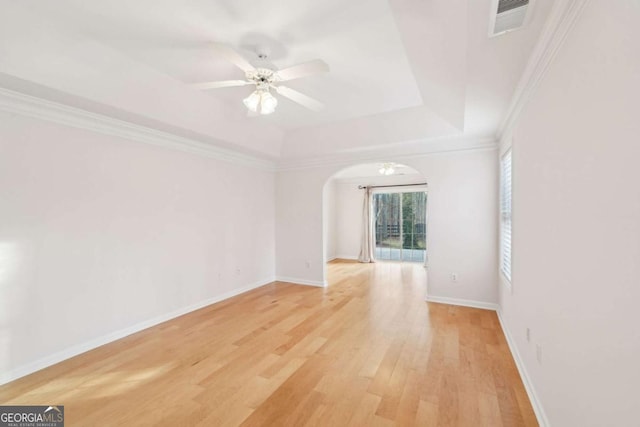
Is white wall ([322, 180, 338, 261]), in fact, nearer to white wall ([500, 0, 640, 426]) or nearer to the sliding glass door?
the sliding glass door

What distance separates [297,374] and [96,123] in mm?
3292

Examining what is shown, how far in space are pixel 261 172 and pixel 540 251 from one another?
4.46 m

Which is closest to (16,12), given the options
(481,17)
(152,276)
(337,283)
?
(152,276)

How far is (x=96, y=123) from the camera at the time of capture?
2.83 metres

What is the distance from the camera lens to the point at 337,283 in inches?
213

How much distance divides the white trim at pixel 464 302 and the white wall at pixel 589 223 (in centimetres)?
208

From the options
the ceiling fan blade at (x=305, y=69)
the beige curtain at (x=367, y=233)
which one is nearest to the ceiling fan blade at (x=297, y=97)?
the ceiling fan blade at (x=305, y=69)

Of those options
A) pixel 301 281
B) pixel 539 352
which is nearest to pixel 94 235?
pixel 301 281

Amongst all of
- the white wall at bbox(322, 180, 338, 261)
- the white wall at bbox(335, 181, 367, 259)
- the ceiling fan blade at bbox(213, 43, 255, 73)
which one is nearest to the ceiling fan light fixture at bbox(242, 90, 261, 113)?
the ceiling fan blade at bbox(213, 43, 255, 73)

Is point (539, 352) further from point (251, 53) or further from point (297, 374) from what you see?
point (251, 53)

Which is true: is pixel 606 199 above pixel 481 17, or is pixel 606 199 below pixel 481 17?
below

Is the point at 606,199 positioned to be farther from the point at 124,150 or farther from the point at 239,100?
the point at 124,150

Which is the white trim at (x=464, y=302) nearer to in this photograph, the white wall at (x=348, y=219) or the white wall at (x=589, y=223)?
the white wall at (x=589, y=223)

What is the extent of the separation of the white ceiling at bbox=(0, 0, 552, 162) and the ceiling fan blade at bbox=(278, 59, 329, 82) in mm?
329
